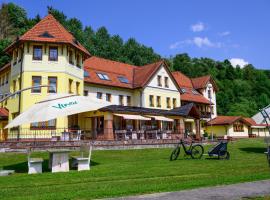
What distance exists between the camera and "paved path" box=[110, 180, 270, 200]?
709cm

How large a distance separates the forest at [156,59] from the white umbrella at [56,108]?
108ft

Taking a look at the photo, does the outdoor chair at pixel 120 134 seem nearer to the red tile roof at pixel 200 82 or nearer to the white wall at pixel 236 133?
the red tile roof at pixel 200 82

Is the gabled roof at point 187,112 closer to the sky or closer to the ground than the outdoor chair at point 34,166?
closer to the sky

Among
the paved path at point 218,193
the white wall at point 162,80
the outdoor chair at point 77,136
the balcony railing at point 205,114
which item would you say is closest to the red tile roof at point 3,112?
the outdoor chair at point 77,136

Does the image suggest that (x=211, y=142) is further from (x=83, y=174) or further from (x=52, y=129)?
(x=83, y=174)

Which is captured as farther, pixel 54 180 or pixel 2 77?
pixel 2 77

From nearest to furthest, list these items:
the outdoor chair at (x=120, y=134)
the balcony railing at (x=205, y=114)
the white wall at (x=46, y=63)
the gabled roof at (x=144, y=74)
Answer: the outdoor chair at (x=120, y=134), the white wall at (x=46, y=63), the gabled roof at (x=144, y=74), the balcony railing at (x=205, y=114)

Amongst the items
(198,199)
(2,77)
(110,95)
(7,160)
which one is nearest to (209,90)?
(110,95)

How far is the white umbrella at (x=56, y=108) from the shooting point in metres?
13.2

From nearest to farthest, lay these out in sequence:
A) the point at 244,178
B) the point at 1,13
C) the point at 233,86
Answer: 1. the point at 244,178
2. the point at 1,13
3. the point at 233,86

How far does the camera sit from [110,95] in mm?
38344

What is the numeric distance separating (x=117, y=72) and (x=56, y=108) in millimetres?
28562

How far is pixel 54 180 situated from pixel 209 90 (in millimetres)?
47803

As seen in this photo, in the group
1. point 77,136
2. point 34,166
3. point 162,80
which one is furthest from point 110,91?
point 34,166
